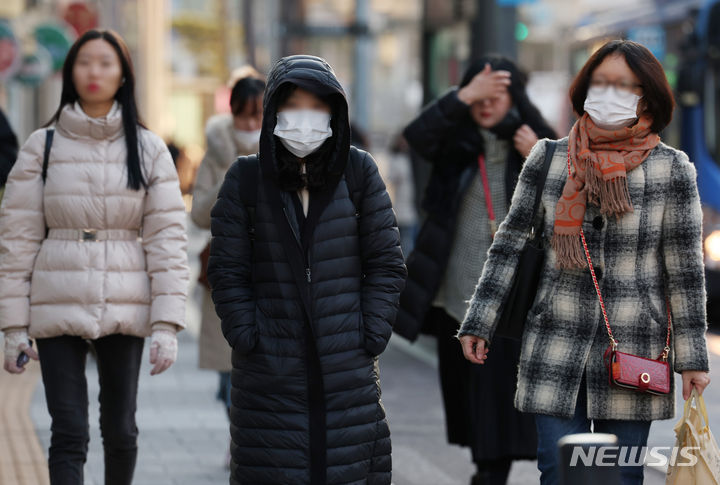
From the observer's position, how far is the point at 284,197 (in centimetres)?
402

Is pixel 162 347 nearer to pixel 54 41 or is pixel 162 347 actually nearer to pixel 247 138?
pixel 247 138

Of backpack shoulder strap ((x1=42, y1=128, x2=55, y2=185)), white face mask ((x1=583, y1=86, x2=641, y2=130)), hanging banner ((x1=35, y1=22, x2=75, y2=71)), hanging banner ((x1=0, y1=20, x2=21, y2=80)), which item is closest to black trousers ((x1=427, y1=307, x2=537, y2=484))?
white face mask ((x1=583, y1=86, x2=641, y2=130))

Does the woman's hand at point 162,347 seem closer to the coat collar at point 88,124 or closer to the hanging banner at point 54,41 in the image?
the coat collar at point 88,124

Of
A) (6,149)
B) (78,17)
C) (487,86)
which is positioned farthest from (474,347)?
(78,17)

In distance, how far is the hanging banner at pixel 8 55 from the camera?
15323 millimetres

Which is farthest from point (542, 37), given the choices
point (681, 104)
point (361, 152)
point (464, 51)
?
point (361, 152)

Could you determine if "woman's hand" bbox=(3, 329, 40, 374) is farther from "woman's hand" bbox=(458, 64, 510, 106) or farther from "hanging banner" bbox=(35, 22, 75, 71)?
"hanging banner" bbox=(35, 22, 75, 71)

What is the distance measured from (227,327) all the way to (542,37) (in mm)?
17137

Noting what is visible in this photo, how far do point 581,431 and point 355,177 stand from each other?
3.47 feet

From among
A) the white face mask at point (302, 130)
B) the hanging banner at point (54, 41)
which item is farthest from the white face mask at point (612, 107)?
the hanging banner at point (54, 41)

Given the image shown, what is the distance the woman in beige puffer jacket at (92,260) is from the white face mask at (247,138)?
1436 mm

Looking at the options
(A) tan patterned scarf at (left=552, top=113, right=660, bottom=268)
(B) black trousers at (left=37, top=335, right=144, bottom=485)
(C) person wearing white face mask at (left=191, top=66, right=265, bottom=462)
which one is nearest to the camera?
(A) tan patterned scarf at (left=552, top=113, right=660, bottom=268)

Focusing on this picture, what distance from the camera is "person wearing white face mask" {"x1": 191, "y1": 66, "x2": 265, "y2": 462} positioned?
638 cm

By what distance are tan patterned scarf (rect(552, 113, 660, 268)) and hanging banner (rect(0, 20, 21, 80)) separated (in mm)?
12164
